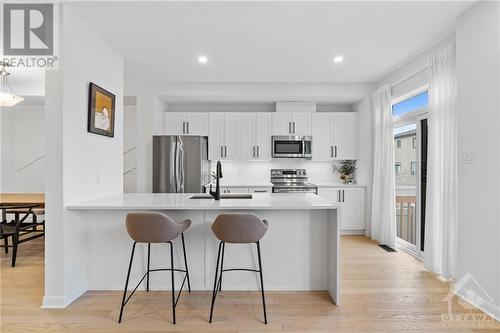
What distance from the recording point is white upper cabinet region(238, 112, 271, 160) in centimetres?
541

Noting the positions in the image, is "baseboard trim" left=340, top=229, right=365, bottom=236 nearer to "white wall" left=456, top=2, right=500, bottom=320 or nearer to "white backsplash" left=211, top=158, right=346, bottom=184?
"white backsplash" left=211, top=158, right=346, bottom=184

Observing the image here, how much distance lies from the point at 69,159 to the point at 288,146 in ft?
12.0

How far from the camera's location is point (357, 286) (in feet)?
9.88

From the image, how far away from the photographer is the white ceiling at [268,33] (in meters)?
2.62

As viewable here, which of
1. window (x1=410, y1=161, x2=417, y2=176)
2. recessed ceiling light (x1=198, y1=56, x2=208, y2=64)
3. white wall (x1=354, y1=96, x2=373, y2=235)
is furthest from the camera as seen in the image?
white wall (x1=354, y1=96, x2=373, y2=235)

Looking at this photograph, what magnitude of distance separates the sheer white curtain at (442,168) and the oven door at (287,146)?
235cm

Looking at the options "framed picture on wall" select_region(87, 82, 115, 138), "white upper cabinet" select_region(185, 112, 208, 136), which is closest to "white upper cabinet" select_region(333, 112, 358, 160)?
"white upper cabinet" select_region(185, 112, 208, 136)

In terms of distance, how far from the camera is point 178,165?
15.8ft

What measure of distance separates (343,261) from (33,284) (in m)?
3.58

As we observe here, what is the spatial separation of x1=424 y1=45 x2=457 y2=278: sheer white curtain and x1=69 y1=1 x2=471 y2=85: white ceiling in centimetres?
43

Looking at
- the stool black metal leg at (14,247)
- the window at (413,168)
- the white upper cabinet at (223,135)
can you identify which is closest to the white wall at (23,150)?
the stool black metal leg at (14,247)

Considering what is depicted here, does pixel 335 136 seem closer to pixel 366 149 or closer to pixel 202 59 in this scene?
pixel 366 149

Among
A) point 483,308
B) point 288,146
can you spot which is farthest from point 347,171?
point 483,308

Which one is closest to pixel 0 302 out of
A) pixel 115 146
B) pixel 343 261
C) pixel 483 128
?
pixel 115 146
